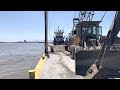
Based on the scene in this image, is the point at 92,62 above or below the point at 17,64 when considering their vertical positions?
above

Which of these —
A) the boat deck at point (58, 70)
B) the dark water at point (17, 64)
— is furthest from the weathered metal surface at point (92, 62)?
the dark water at point (17, 64)

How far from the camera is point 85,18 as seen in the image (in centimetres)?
1612

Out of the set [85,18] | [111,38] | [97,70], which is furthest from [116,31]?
[85,18]

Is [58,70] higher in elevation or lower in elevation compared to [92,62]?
lower

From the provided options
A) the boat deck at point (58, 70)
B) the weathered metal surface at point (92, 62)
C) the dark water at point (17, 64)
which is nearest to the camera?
the boat deck at point (58, 70)

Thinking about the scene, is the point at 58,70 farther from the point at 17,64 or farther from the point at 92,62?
the point at 17,64

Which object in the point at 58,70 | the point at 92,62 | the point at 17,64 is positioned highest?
the point at 92,62

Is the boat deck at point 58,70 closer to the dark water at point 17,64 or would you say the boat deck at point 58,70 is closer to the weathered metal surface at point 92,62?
the weathered metal surface at point 92,62

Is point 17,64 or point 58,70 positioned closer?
point 58,70

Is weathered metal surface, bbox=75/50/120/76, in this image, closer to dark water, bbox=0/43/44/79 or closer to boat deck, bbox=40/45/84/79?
boat deck, bbox=40/45/84/79

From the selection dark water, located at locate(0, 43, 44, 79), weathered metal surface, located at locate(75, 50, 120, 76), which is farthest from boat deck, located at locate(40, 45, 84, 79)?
dark water, located at locate(0, 43, 44, 79)

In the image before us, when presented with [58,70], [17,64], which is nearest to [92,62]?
[58,70]

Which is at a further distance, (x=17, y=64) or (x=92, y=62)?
(x=17, y=64)

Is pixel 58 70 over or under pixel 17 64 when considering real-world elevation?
over
